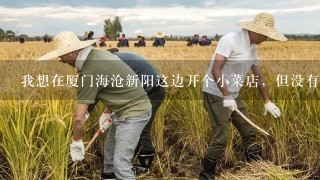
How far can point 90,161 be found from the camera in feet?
13.1

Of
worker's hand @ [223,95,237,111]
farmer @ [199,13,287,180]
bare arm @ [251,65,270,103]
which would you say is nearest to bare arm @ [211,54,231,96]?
farmer @ [199,13,287,180]

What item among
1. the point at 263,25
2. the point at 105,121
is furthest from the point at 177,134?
the point at 263,25

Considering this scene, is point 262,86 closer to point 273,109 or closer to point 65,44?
point 273,109

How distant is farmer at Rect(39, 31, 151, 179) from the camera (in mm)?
2773

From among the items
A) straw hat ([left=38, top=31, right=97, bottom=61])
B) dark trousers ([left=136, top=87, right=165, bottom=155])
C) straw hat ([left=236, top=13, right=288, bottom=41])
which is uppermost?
straw hat ([left=236, top=13, right=288, bottom=41])

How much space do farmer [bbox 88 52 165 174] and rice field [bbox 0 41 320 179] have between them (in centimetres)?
11

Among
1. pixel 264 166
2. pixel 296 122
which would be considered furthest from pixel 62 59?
pixel 296 122

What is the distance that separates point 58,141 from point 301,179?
2046 mm

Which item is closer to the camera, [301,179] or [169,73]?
[301,179]

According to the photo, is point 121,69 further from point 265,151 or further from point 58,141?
point 265,151

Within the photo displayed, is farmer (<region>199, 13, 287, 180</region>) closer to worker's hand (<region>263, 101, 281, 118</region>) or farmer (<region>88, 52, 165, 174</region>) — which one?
worker's hand (<region>263, 101, 281, 118</region>)

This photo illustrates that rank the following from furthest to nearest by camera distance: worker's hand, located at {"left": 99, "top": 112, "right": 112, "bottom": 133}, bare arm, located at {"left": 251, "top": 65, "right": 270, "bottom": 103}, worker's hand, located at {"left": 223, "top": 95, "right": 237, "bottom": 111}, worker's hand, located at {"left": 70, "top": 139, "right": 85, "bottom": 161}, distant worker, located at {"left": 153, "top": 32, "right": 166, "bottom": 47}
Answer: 1. distant worker, located at {"left": 153, "top": 32, "right": 166, "bottom": 47}
2. bare arm, located at {"left": 251, "top": 65, "right": 270, "bottom": 103}
3. worker's hand, located at {"left": 223, "top": 95, "right": 237, "bottom": 111}
4. worker's hand, located at {"left": 99, "top": 112, "right": 112, "bottom": 133}
5. worker's hand, located at {"left": 70, "top": 139, "right": 85, "bottom": 161}

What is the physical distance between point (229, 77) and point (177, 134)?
48.3 inches

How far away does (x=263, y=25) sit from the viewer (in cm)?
353
